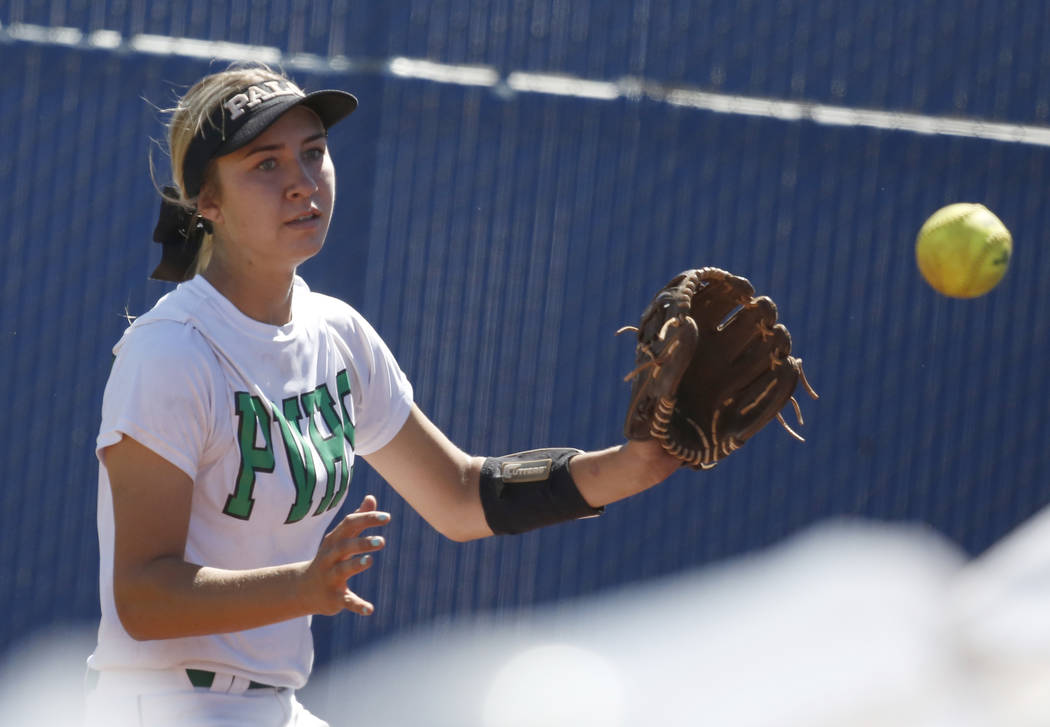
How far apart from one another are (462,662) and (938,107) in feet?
13.9

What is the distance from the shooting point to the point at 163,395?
240cm

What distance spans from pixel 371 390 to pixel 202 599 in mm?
785

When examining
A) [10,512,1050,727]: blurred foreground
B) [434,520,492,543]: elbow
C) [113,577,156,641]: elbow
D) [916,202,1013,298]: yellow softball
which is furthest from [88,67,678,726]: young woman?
[916,202,1013,298]: yellow softball

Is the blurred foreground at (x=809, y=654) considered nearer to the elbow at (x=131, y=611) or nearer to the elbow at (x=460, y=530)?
the elbow at (x=131, y=611)

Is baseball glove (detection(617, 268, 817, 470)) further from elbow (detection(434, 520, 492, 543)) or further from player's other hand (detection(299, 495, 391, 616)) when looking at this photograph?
player's other hand (detection(299, 495, 391, 616))

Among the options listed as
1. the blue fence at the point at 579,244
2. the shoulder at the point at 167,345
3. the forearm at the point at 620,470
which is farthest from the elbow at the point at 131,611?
the blue fence at the point at 579,244

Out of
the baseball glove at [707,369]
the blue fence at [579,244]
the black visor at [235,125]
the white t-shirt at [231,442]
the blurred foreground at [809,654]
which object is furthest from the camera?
the blue fence at [579,244]

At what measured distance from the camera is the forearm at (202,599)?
230 centimetres

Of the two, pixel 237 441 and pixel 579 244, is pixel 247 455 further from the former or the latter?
pixel 579 244

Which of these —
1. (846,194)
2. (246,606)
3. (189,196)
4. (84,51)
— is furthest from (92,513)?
(846,194)

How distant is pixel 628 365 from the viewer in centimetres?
490

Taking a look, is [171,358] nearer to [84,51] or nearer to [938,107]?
[84,51]

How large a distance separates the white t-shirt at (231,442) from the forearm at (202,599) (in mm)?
168

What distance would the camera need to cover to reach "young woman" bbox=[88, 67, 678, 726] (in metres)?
2.33
